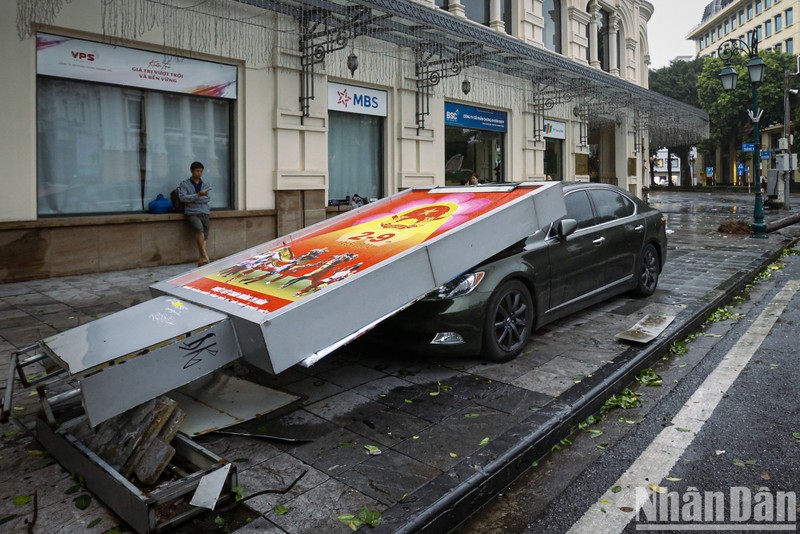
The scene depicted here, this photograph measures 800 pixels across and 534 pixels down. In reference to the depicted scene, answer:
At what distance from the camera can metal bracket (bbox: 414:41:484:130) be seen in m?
13.7

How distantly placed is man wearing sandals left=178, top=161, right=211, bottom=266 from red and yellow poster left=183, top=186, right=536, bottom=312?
192 inches

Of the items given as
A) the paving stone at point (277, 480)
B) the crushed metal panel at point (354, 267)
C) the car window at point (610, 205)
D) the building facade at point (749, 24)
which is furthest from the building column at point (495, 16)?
the building facade at point (749, 24)

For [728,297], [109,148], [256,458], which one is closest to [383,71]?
[109,148]

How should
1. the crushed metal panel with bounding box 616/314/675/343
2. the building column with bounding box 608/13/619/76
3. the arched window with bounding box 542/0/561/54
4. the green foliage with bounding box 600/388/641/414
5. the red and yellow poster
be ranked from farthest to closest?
the building column with bounding box 608/13/619/76 → the arched window with bounding box 542/0/561/54 → the crushed metal panel with bounding box 616/314/675/343 → the green foliage with bounding box 600/388/641/414 → the red and yellow poster

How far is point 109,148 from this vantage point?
10.1 m

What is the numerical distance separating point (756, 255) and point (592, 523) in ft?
38.5

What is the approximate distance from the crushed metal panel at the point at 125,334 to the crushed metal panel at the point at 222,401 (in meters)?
0.70

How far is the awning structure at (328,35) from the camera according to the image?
984cm

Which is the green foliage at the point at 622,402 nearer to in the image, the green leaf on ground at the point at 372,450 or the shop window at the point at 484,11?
the green leaf on ground at the point at 372,450

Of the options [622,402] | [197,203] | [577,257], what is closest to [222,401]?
[622,402]

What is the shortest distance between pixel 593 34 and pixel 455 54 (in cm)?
1145

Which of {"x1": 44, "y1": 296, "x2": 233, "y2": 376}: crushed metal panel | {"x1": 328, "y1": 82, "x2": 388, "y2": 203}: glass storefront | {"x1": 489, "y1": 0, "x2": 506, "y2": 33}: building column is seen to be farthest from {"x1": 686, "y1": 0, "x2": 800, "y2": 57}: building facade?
{"x1": 44, "y1": 296, "x2": 233, "y2": 376}: crushed metal panel

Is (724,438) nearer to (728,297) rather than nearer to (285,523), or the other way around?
(285,523)

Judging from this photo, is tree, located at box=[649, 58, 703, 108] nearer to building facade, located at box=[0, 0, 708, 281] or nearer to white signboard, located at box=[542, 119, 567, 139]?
white signboard, located at box=[542, 119, 567, 139]
